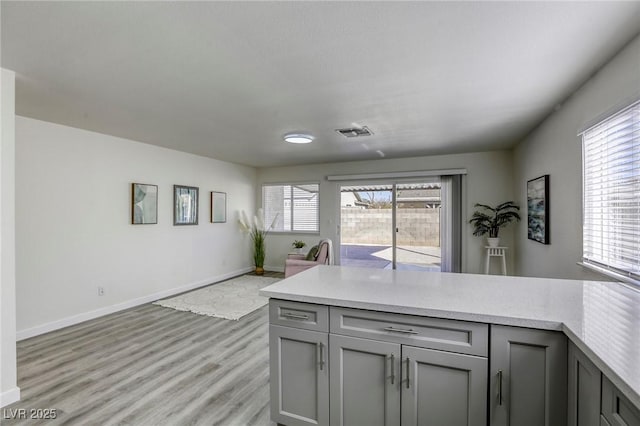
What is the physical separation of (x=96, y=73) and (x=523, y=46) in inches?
114

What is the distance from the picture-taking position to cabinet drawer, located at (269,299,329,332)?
5.25 feet

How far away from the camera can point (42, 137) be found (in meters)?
3.30

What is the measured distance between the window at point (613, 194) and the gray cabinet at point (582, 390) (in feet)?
3.87

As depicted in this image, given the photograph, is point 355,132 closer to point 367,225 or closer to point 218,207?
point 367,225

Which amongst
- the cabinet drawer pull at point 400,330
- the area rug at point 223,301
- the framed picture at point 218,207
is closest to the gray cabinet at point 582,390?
the cabinet drawer pull at point 400,330

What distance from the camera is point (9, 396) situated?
209 centimetres

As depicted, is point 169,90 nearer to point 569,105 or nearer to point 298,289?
point 298,289

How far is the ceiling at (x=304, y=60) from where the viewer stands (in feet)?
5.02

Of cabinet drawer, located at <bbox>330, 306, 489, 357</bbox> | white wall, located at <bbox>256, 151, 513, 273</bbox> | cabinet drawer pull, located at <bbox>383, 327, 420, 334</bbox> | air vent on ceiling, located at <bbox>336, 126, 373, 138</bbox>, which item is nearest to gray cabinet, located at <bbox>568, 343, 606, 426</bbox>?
cabinet drawer, located at <bbox>330, 306, 489, 357</bbox>

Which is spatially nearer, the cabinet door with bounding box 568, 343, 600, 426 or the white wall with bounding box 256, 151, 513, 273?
the cabinet door with bounding box 568, 343, 600, 426

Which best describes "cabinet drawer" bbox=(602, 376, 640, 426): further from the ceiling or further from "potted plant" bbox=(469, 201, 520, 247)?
"potted plant" bbox=(469, 201, 520, 247)

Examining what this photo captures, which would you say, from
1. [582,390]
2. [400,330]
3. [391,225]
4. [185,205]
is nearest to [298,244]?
[391,225]

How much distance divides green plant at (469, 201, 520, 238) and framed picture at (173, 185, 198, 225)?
4.88 metres

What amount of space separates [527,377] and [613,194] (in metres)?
1.66
